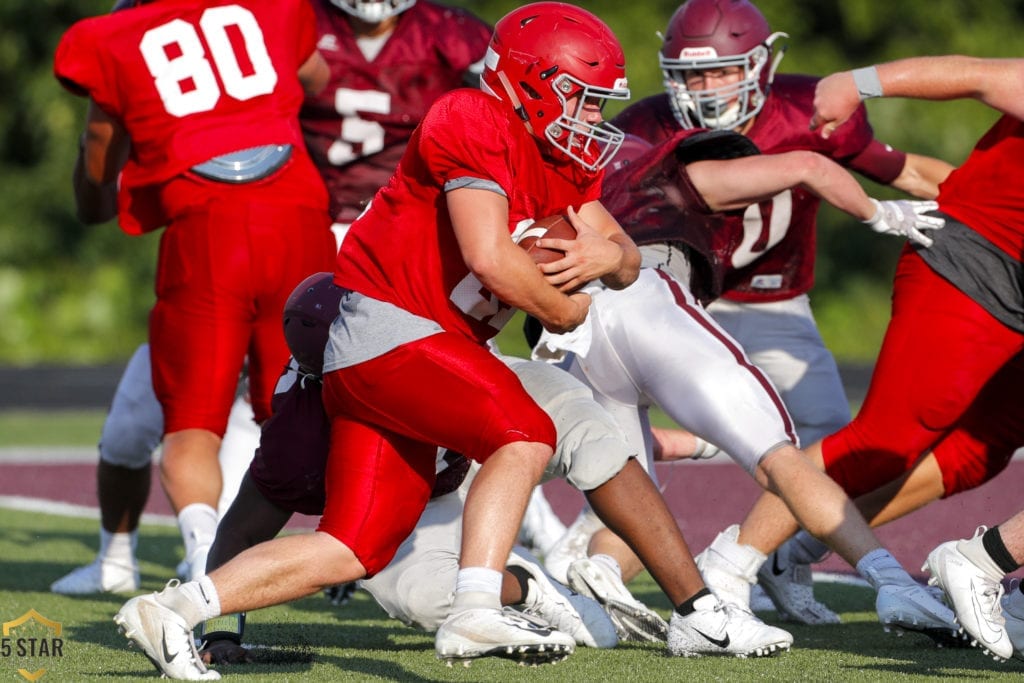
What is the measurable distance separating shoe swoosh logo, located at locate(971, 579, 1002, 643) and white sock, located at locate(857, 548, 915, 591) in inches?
7.9

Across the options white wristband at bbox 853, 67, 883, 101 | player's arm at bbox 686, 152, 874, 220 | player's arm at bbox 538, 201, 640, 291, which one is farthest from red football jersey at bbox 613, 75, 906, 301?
player's arm at bbox 538, 201, 640, 291

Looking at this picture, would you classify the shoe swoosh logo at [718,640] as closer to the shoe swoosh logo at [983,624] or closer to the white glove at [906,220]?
the shoe swoosh logo at [983,624]

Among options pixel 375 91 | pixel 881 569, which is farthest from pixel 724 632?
pixel 375 91

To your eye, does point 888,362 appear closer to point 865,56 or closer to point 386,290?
point 386,290

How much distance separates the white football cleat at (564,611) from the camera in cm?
425

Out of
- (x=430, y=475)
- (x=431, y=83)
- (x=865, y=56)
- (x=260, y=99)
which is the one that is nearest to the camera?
(x=430, y=475)

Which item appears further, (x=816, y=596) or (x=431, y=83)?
(x=431, y=83)

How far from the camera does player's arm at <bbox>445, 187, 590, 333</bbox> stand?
11.3ft

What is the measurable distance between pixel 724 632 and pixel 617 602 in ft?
1.56

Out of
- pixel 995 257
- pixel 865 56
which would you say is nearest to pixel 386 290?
pixel 995 257

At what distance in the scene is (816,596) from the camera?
17.2 feet

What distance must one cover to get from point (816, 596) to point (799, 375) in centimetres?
73

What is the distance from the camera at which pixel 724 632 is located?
3.95 meters

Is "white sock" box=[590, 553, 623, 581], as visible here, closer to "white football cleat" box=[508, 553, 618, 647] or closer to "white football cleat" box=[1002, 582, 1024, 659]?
"white football cleat" box=[508, 553, 618, 647]
